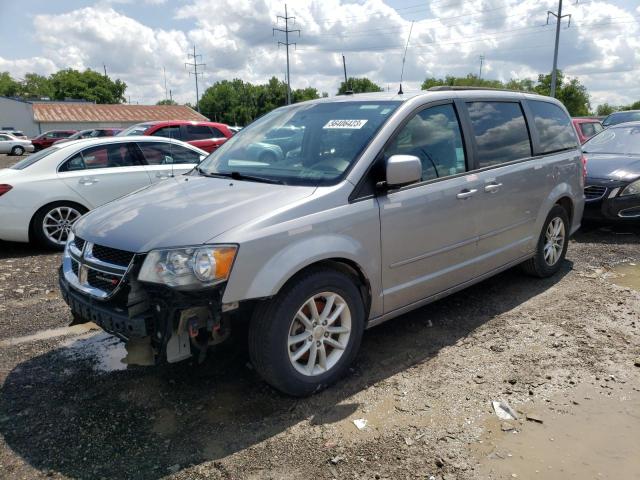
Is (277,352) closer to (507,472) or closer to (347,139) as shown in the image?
(507,472)

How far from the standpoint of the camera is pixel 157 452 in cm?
275

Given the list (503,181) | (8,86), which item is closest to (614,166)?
(503,181)

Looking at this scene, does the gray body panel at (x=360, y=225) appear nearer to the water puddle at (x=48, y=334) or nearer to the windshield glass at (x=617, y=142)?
the water puddle at (x=48, y=334)

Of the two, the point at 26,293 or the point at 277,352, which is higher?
the point at 277,352

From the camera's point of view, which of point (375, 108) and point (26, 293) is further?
point (26, 293)

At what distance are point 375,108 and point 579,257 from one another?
12.7 feet

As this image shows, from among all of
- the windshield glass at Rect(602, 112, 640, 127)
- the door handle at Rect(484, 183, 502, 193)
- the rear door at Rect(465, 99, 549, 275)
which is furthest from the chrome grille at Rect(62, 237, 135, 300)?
the windshield glass at Rect(602, 112, 640, 127)

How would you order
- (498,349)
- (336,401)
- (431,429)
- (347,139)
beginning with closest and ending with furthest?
(431,429) < (336,401) < (347,139) < (498,349)

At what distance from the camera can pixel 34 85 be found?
122 meters

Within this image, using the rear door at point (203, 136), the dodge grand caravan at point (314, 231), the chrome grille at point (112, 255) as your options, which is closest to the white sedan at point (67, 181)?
the dodge grand caravan at point (314, 231)

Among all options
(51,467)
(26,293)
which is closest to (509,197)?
(51,467)

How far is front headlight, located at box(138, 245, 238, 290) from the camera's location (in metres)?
2.74

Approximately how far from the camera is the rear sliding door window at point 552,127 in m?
5.10

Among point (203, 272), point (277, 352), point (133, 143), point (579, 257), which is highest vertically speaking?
point (133, 143)
